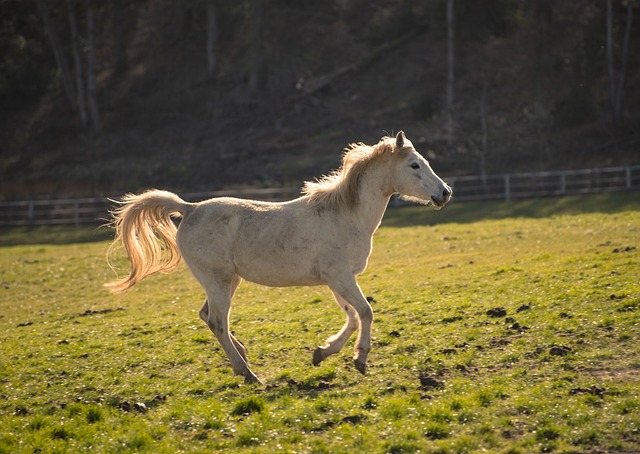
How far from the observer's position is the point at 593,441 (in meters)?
7.19

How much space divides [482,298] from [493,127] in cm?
3380

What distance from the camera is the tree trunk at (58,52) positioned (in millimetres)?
48794

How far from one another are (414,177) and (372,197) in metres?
0.63

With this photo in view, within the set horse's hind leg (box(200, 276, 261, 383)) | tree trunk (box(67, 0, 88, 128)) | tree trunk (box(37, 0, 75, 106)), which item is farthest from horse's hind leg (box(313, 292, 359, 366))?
tree trunk (box(67, 0, 88, 128))

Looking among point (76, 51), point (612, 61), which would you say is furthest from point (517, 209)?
point (76, 51)

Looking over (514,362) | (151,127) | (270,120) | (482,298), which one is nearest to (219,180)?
(270,120)

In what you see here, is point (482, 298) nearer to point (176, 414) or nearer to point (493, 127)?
point (176, 414)

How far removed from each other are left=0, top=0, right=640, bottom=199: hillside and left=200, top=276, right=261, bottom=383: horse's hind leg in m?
30.9

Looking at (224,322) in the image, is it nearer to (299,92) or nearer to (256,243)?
(256,243)

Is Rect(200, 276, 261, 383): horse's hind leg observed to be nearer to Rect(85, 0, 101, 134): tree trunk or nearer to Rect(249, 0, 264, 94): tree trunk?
Rect(249, 0, 264, 94): tree trunk

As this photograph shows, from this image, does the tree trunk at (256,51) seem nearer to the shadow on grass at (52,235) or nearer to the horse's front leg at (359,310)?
the shadow on grass at (52,235)

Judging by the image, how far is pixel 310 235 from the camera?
398 inches

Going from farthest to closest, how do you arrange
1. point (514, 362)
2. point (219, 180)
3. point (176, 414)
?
point (219, 180), point (514, 362), point (176, 414)

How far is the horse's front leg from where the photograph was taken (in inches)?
377
